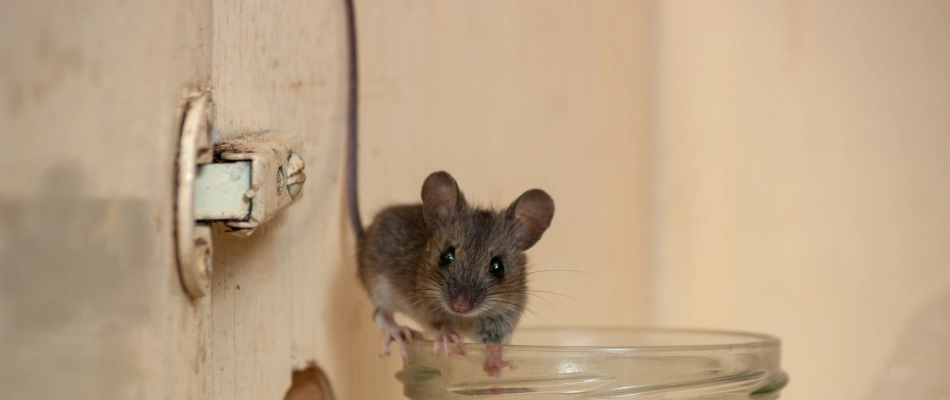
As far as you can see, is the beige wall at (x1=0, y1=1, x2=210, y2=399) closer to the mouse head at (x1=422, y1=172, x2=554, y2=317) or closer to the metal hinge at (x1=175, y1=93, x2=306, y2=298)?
the metal hinge at (x1=175, y1=93, x2=306, y2=298)

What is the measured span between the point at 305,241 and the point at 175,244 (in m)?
0.47

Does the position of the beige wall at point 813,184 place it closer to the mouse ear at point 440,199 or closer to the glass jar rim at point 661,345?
the glass jar rim at point 661,345

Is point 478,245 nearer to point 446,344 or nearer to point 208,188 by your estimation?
point 446,344

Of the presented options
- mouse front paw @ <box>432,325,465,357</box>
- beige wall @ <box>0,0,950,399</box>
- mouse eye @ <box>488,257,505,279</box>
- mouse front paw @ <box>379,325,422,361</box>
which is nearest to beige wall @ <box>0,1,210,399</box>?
beige wall @ <box>0,0,950,399</box>

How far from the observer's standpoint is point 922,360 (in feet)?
5.35

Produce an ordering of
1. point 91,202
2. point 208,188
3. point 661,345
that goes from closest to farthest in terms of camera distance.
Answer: point 91,202, point 208,188, point 661,345

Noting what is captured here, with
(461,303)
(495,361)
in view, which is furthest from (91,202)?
(461,303)

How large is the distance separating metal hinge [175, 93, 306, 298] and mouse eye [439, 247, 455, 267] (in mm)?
485

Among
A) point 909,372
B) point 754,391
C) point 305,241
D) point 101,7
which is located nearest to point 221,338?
point 305,241

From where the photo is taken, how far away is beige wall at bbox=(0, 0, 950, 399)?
0.67 m

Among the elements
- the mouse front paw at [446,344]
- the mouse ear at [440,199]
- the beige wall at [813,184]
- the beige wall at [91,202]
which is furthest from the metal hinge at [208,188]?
the beige wall at [813,184]

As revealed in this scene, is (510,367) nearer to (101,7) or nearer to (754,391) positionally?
(754,391)

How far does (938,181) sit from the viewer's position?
1.66 m

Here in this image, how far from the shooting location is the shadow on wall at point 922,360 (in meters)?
1.61
